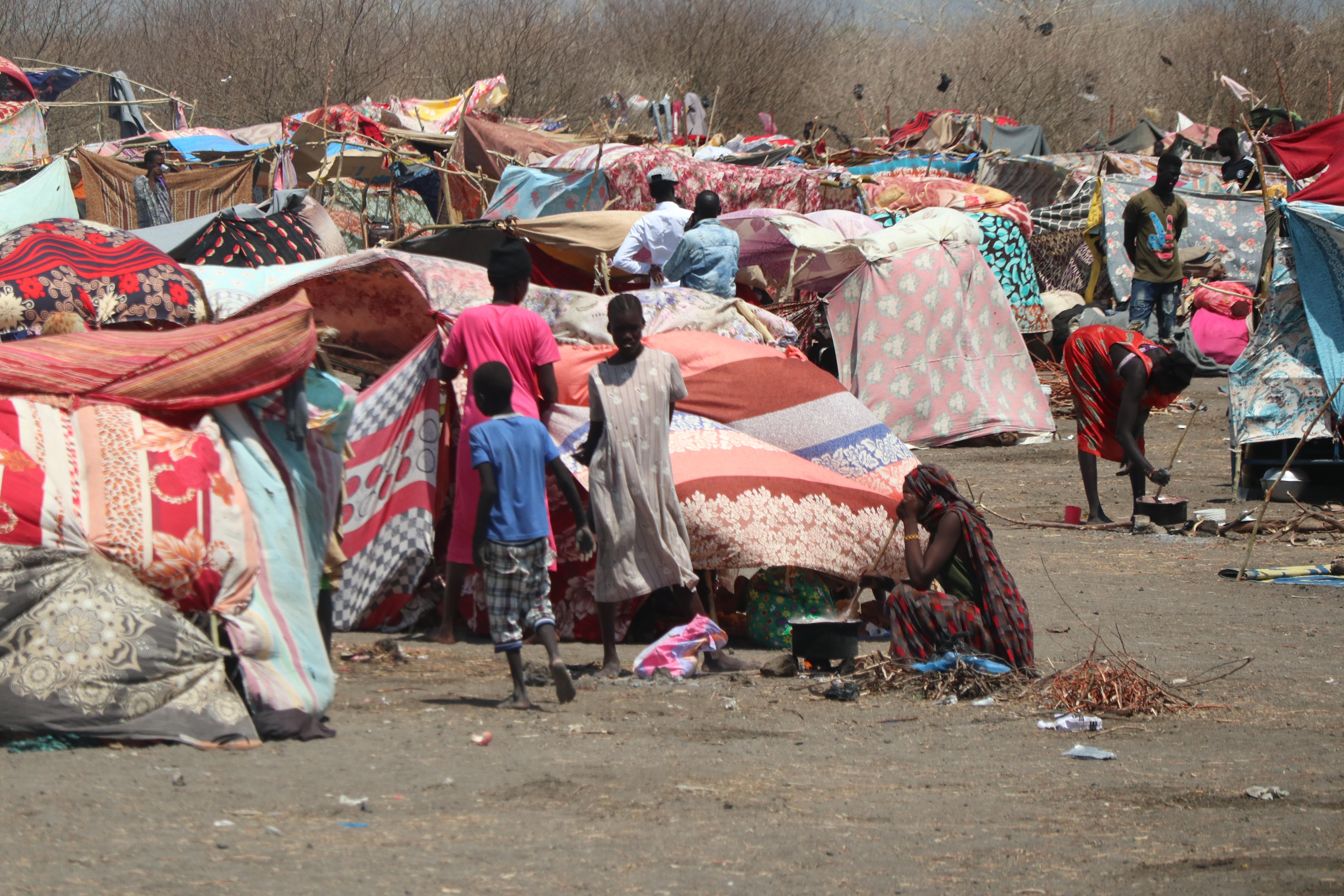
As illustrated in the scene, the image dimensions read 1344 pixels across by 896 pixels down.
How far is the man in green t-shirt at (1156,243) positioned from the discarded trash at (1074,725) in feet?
21.1

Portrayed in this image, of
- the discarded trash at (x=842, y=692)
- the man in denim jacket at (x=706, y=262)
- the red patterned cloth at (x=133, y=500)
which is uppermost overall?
the man in denim jacket at (x=706, y=262)

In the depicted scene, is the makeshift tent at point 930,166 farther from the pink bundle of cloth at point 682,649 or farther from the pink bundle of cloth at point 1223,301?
the pink bundle of cloth at point 682,649

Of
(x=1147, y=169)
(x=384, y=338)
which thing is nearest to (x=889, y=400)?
(x=384, y=338)

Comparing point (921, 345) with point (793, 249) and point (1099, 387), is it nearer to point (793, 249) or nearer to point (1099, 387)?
point (793, 249)

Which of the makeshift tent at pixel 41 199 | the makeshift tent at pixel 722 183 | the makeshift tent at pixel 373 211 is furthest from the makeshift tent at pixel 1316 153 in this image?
the makeshift tent at pixel 41 199

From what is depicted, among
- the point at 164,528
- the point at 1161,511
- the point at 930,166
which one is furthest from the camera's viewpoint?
the point at 930,166

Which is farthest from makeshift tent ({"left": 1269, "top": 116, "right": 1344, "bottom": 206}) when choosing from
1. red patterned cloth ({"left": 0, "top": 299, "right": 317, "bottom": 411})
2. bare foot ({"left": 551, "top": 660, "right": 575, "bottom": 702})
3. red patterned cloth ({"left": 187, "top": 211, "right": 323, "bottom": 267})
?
red patterned cloth ({"left": 0, "top": 299, "right": 317, "bottom": 411})

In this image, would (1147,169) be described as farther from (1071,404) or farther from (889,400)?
(889,400)

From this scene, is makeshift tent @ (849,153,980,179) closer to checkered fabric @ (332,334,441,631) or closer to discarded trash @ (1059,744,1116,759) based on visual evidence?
checkered fabric @ (332,334,441,631)

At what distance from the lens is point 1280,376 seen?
29.8ft

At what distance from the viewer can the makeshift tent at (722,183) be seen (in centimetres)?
1441

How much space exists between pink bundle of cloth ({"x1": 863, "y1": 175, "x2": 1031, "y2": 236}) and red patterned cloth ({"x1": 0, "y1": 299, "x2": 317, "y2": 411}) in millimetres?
12531

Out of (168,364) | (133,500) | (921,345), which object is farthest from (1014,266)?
(133,500)

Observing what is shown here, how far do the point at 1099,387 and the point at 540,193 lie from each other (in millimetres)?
6266
